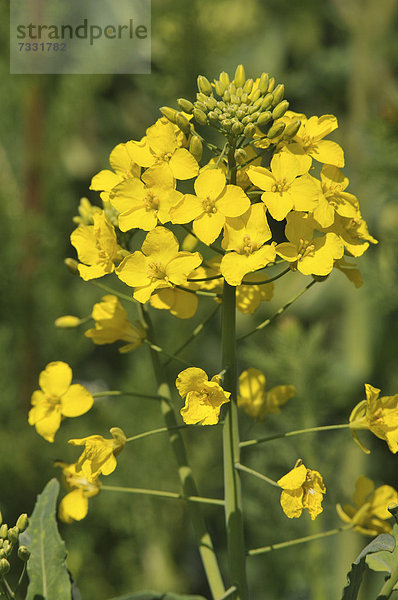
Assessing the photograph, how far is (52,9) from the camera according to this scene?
126 centimetres

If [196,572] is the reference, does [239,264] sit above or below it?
above

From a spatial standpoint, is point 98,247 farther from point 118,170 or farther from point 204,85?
point 204,85

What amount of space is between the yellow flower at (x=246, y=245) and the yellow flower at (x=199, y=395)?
0.09 m

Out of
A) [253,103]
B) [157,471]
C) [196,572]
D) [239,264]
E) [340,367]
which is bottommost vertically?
[196,572]

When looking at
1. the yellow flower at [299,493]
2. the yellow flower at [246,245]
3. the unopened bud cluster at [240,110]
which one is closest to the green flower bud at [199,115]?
the unopened bud cluster at [240,110]

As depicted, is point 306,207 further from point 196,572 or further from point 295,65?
point 295,65

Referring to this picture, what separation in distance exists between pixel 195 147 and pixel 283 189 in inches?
3.7

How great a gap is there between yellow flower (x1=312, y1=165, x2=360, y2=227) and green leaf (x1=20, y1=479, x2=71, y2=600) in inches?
14.7

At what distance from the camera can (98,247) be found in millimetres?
658

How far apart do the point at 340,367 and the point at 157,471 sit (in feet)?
1.54

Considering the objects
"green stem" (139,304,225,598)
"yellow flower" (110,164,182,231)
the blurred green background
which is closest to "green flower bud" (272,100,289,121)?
"yellow flower" (110,164,182,231)

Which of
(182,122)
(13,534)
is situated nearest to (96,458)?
(13,534)

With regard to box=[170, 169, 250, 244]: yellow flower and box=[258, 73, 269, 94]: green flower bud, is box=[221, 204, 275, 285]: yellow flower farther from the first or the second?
box=[258, 73, 269, 94]: green flower bud

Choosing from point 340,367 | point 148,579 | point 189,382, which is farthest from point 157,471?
point 189,382
